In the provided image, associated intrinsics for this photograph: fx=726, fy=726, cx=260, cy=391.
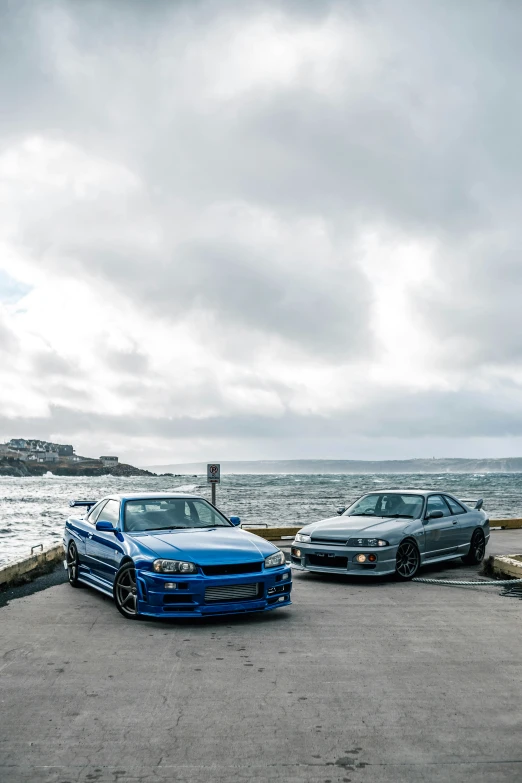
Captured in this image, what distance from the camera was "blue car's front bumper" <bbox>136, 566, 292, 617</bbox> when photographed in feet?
24.4

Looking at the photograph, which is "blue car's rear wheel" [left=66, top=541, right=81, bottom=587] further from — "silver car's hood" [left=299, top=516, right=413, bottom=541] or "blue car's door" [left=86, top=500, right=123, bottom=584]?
"silver car's hood" [left=299, top=516, right=413, bottom=541]

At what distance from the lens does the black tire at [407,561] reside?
34.8ft

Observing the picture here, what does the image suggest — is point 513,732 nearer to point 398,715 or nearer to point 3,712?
point 398,715

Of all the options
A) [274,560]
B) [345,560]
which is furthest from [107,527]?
[345,560]

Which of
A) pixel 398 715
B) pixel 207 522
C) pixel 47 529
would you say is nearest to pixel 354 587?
pixel 207 522

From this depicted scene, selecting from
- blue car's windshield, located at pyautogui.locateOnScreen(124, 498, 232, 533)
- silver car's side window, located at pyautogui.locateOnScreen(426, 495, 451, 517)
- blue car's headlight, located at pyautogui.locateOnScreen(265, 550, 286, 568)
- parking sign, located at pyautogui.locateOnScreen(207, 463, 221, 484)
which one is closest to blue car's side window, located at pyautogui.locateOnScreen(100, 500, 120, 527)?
blue car's windshield, located at pyautogui.locateOnScreen(124, 498, 232, 533)

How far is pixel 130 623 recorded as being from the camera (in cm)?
764

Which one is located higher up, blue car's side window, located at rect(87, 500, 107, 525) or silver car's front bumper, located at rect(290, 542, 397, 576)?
blue car's side window, located at rect(87, 500, 107, 525)

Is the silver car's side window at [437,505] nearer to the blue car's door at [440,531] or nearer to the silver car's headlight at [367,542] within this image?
the blue car's door at [440,531]

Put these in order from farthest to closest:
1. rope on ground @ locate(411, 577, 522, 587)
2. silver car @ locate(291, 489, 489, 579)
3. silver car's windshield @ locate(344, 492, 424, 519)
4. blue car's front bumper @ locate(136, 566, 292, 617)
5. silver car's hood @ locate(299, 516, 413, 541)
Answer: silver car's windshield @ locate(344, 492, 424, 519) < silver car's hood @ locate(299, 516, 413, 541) < silver car @ locate(291, 489, 489, 579) < rope on ground @ locate(411, 577, 522, 587) < blue car's front bumper @ locate(136, 566, 292, 617)

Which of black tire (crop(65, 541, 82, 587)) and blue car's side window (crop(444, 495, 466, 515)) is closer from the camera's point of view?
black tire (crop(65, 541, 82, 587))

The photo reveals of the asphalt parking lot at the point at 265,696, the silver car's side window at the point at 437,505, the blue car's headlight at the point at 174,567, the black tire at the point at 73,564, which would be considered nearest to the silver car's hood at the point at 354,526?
the silver car's side window at the point at 437,505

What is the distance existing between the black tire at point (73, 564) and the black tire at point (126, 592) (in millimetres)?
2018

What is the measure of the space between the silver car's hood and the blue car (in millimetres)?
1800
